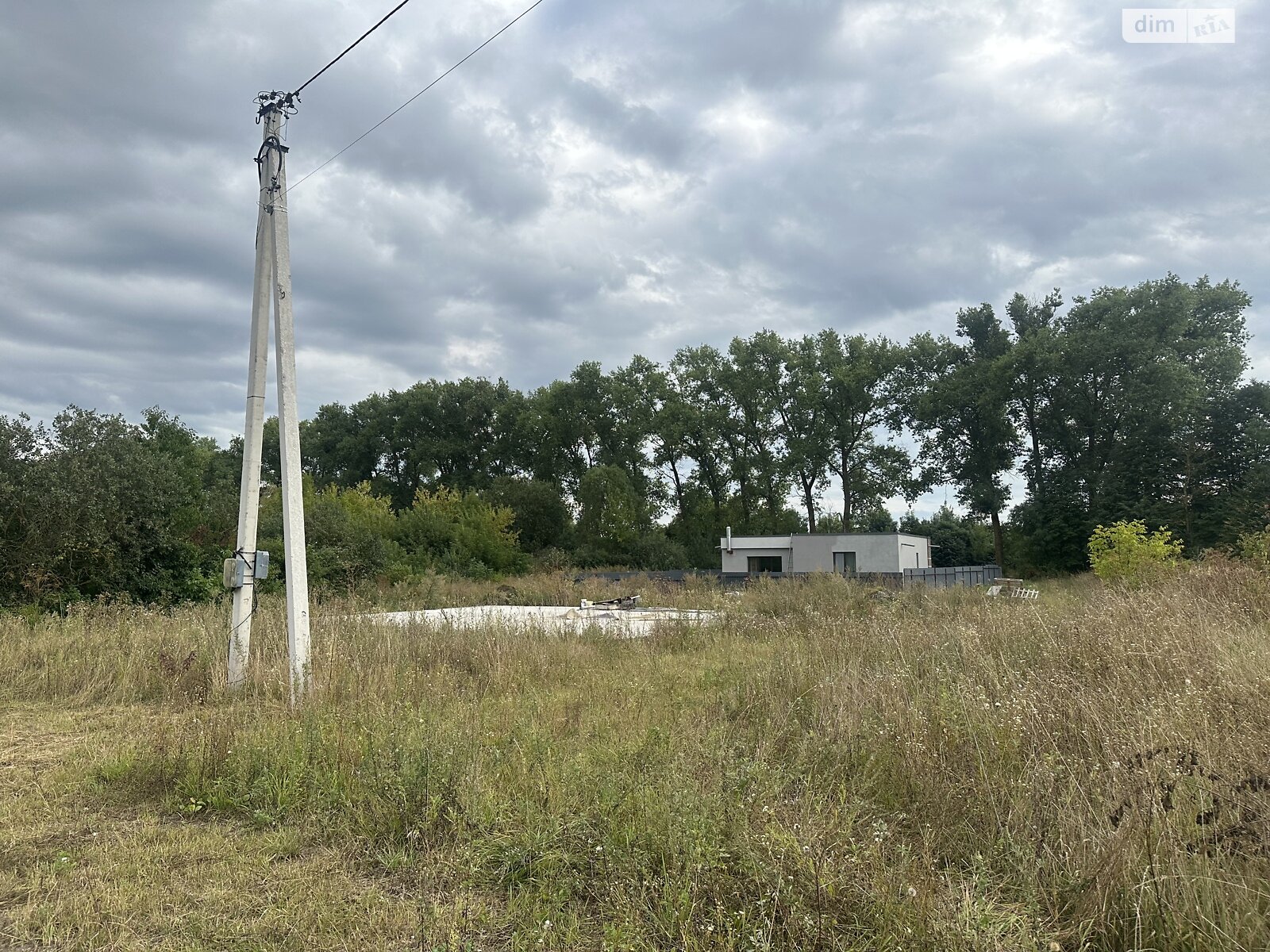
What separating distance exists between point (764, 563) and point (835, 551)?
5.00 m

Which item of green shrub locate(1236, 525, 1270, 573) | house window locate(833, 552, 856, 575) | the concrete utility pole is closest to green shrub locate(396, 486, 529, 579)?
house window locate(833, 552, 856, 575)

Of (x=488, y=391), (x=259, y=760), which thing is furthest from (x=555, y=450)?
(x=259, y=760)

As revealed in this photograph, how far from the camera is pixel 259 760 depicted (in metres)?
4.60

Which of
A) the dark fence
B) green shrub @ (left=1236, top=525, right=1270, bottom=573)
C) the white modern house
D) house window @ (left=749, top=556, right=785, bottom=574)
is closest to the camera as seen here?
green shrub @ (left=1236, top=525, right=1270, bottom=573)

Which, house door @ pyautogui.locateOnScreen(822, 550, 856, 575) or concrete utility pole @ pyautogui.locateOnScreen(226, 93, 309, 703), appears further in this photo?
house door @ pyautogui.locateOnScreen(822, 550, 856, 575)

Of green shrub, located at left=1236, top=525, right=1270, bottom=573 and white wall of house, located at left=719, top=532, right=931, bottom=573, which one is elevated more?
green shrub, located at left=1236, top=525, right=1270, bottom=573

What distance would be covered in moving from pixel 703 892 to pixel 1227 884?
172cm

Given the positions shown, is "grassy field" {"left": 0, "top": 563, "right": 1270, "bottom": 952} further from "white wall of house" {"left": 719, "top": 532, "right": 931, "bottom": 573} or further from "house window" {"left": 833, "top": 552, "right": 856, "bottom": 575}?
"house window" {"left": 833, "top": 552, "right": 856, "bottom": 575}

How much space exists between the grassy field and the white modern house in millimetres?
27870

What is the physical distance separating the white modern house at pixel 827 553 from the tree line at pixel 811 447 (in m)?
4.80

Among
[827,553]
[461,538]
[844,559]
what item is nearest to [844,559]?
[844,559]

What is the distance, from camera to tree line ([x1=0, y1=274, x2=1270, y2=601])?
3566cm

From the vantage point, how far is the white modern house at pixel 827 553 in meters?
35.2

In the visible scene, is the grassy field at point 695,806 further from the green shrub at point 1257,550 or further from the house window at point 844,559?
the house window at point 844,559
